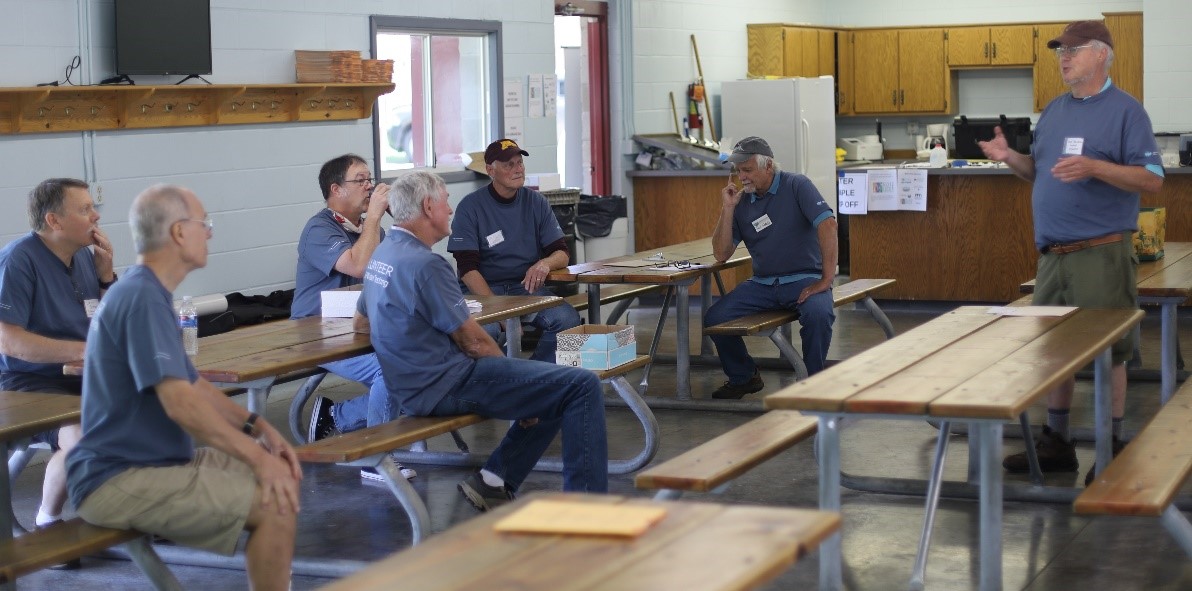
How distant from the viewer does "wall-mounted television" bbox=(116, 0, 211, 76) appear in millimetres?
6430

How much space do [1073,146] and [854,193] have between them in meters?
4.67

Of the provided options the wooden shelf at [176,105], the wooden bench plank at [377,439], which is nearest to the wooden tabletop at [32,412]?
the wooden bench plank at [377,439]

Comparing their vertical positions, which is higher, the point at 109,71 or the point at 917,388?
the point at 109,71

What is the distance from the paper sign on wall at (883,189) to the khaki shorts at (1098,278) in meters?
4.36

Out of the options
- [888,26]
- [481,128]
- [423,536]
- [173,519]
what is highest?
[888,26]

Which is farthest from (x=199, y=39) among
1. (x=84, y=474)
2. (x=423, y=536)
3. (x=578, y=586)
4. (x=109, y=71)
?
Result: (x=578, y=586)

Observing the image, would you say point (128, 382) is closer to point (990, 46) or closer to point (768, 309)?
point (768, 309)

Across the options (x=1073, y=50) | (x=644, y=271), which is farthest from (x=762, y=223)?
(x=1073, y=50)

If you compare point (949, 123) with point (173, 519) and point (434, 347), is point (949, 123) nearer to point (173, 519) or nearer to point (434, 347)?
point (434, 347)

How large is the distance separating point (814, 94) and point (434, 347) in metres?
7.12

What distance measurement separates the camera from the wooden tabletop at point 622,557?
2162 millimetres

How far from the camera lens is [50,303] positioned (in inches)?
180

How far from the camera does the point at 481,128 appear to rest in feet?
30.6

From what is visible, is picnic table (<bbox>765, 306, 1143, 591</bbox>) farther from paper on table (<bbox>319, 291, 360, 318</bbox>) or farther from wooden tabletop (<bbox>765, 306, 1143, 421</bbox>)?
paper on table (<bbox>319, 291, 360, 318</bbox>)
